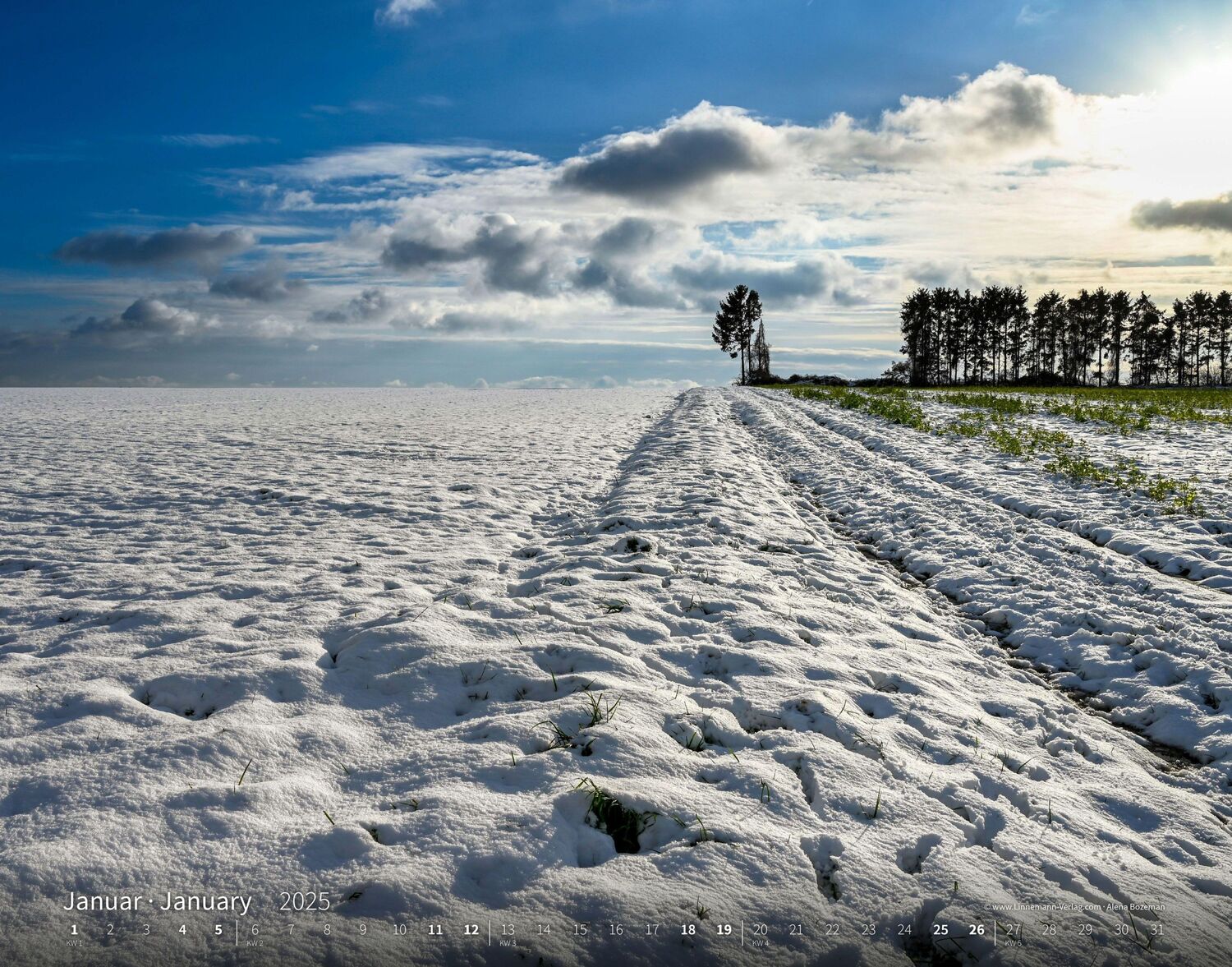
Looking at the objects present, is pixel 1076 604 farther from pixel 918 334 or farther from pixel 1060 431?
pixel 918 334

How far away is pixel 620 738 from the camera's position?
4.55 meters

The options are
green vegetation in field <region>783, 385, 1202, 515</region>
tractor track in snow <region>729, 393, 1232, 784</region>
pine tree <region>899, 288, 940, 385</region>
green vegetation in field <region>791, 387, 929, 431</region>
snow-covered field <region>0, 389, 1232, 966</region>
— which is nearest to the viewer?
snow-covered field <region>0, 389, 1232, 966</region>

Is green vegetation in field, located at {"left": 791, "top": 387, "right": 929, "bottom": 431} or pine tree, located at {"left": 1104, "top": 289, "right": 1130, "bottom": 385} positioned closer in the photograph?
green vegetation in field, located at {"left": 791, "top": 387, "right": 929, "bottom": 431}

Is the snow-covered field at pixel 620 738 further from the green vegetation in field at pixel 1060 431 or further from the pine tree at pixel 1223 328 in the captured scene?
the pine tree at pixel 1223 328

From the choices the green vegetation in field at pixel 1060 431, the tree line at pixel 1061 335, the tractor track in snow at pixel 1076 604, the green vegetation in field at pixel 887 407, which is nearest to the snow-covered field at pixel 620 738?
the tractor track in snow at pixel 1076 604

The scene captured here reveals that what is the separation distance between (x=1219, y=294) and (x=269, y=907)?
471ft

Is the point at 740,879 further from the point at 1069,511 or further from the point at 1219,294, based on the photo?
the point at 1219,294

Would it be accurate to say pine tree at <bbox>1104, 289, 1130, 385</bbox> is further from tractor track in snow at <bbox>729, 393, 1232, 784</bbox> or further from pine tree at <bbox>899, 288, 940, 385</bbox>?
tractor track in snow at <bbox>729, 393, 1232, 784</bbox>

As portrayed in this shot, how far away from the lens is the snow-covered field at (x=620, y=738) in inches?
128

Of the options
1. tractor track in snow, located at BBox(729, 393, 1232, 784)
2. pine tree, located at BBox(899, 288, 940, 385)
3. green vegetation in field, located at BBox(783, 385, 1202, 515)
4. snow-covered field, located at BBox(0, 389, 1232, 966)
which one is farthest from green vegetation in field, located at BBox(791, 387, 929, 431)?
pine tree, located at BBox(899, 288, 940, 385)

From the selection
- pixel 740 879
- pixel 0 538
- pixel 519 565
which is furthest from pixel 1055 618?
pixel 0 538

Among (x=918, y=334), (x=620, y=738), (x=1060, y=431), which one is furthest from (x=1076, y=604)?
(x=918, y=334)

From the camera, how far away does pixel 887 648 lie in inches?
255

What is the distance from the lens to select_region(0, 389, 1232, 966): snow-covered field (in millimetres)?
3240
